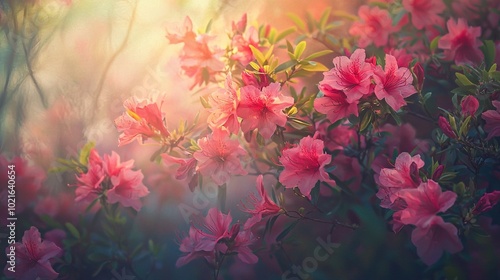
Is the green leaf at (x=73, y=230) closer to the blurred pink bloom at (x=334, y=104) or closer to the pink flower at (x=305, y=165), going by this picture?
the pink flower at (x=305, y=165)

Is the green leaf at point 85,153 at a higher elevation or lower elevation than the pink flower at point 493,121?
higher

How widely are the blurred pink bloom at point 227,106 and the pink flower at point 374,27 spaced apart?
0.78 m

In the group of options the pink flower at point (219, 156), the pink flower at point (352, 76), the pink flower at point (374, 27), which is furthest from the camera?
the pink flower at point (374, 27)

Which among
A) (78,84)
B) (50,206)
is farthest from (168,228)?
(78,84)

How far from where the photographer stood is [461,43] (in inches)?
71.7

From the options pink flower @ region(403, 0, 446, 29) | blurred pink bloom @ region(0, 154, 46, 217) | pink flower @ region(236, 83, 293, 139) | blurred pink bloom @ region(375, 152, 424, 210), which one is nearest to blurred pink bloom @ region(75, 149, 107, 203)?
blurred pink bloom @ region(0, 154, 46, 217)

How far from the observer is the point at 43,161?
2.21m

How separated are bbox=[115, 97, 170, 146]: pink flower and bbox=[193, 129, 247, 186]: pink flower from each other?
0.19 m

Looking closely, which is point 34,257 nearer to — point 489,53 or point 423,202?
point 423,202

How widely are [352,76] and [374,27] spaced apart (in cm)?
73

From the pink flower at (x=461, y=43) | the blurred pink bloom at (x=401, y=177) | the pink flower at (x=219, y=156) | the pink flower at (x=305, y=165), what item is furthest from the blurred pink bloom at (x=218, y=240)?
the pink flower at (x=461, y=43)

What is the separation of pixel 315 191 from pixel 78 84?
4.15ft

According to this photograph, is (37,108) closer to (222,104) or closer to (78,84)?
(78,84)

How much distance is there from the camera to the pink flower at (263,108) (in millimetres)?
1405
